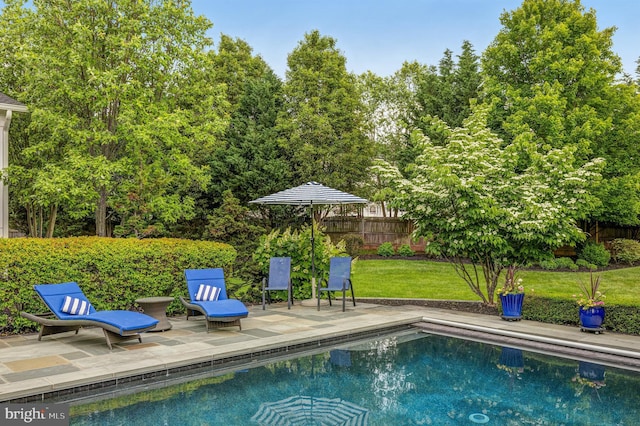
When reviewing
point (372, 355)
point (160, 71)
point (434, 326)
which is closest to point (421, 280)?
point (434, 326)

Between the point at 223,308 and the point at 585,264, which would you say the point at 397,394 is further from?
the point at 585,264

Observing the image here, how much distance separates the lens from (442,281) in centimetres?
1485

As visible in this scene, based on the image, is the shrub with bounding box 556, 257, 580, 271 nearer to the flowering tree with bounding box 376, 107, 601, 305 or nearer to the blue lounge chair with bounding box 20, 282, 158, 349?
the flowering tree with bounding box 376, 107, 601, 305

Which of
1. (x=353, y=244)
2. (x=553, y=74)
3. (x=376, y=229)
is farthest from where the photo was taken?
(x=376, y=229)

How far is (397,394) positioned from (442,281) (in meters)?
9.87

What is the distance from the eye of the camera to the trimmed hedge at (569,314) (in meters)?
7.45

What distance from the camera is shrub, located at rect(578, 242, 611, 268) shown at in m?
17.6

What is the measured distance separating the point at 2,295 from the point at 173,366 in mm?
3186

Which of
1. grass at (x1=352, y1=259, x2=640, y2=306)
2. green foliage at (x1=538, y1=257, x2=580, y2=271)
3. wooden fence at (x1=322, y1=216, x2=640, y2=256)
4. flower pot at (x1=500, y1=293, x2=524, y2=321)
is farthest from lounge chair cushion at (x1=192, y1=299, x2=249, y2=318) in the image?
wooden fence at (x1=322, y1=216, x2=640, y2=256)

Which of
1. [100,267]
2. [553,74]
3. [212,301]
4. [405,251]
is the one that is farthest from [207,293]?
[553,74]

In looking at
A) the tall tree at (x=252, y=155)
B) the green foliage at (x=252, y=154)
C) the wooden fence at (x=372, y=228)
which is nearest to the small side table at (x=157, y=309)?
the green foliage at (x=252, y=154)

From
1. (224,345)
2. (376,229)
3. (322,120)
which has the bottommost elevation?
(224,345)

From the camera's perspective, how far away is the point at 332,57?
70.4 ft

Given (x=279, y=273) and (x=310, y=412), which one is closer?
(x=310, y=412)
